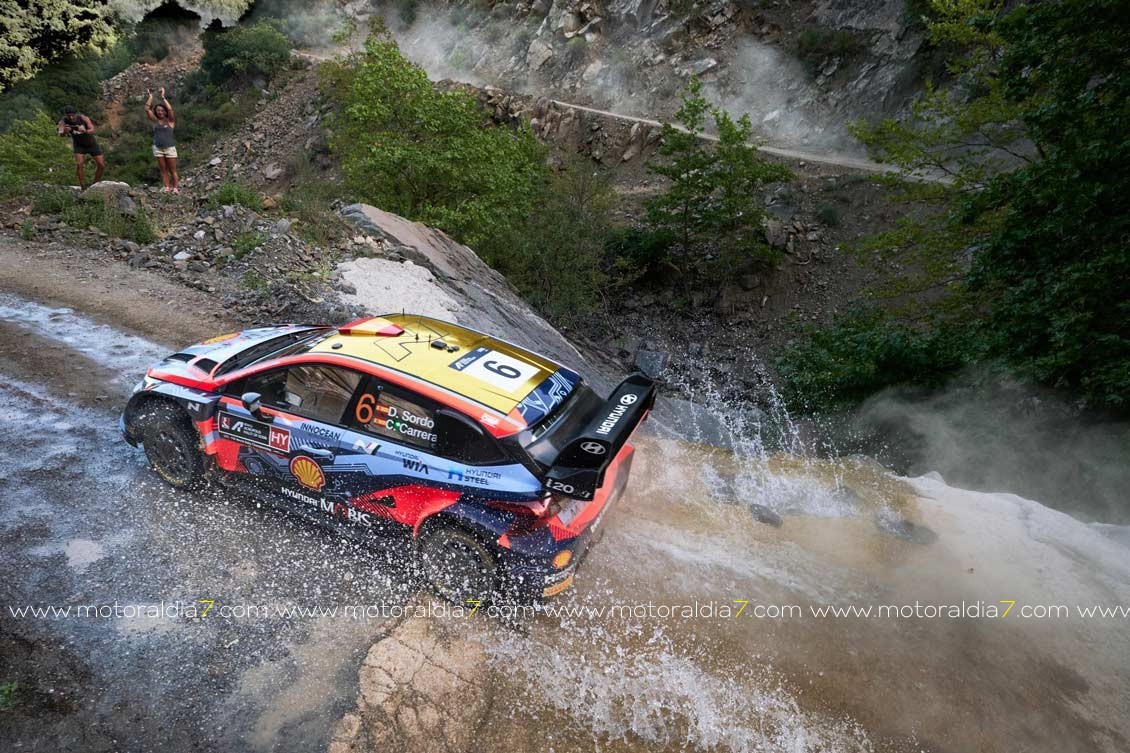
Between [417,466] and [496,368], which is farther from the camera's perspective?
[496,368]

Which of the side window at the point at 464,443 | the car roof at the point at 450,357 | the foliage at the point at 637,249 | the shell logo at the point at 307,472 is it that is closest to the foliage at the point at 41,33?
the foliage at the point at 637,249

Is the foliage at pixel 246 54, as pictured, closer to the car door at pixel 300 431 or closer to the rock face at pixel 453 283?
the rock face at pixel 453 283

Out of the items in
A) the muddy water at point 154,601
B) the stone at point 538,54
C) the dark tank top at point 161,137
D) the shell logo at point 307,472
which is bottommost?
the muddy water at point 154,601

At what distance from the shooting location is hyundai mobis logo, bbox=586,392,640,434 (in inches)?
165

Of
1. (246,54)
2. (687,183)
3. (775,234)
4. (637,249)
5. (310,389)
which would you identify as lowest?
(310,389)

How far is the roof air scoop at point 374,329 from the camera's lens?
186 inches

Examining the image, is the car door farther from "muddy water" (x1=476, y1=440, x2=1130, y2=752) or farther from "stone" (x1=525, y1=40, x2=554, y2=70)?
"stone" (x1=525, y1=40, x2=554, y2=70)

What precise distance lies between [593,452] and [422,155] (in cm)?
1445

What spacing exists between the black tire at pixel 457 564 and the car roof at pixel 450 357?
36.4 inches

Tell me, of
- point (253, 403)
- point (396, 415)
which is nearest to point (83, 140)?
point (253, 403)

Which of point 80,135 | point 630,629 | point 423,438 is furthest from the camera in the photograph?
point 80,135

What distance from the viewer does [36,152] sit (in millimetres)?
25859

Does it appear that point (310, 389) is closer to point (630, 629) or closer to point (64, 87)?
point (630, 629)

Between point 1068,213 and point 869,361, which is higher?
point 1068,213
